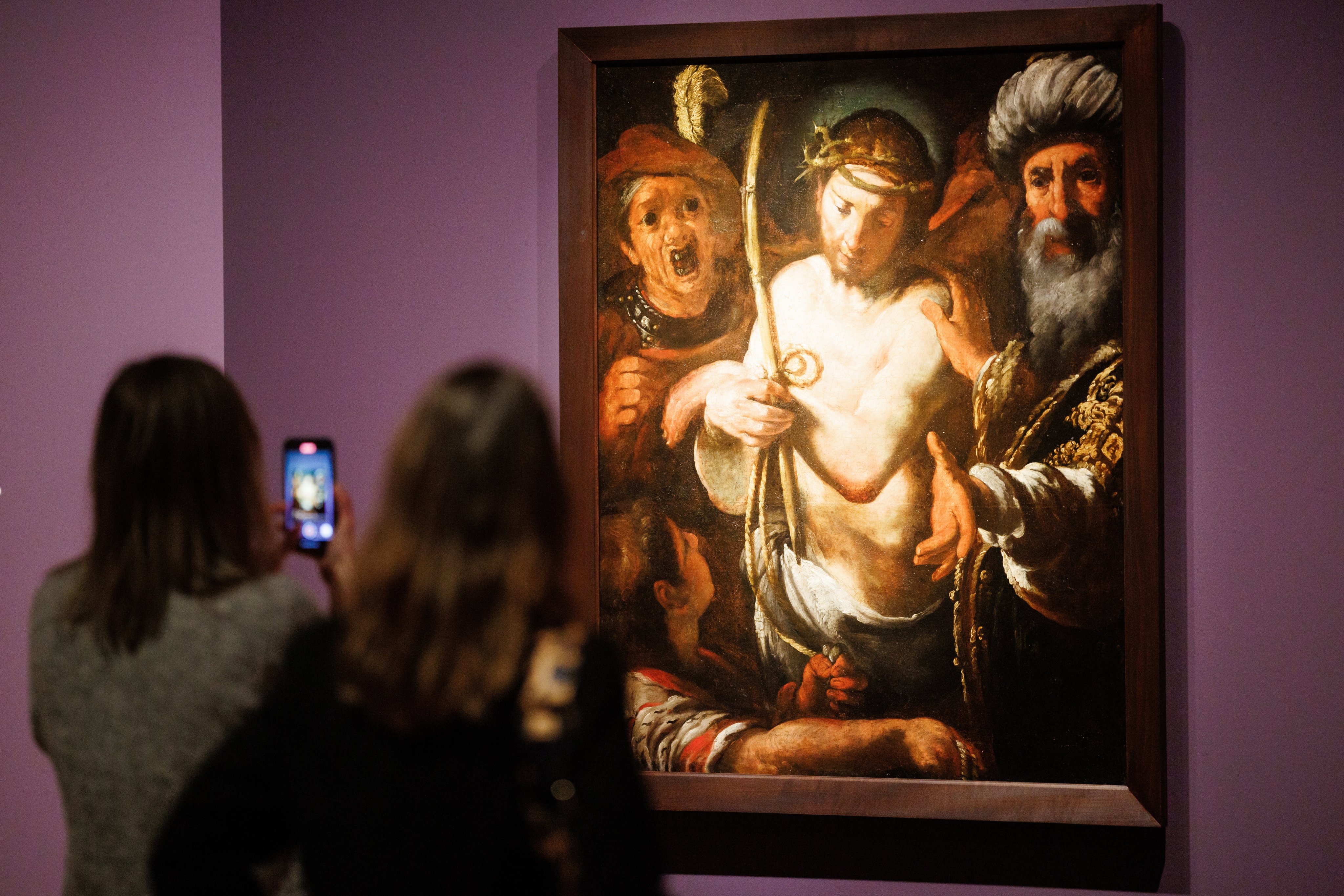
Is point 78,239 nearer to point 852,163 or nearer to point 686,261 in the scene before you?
point 686,261

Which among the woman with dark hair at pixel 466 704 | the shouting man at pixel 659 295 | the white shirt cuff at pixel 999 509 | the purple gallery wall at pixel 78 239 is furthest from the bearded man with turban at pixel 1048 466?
the purple gallery wall at pixel 78 239

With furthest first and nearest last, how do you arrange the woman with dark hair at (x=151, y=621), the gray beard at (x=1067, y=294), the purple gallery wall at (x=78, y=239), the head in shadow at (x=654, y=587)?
the purple gallery wall at (x=78, y=239) → the head in shadow at (x=654, y=587) → the gray beard at (x=1067, y=294) → the woman with dark hair at (x=151, y=621)

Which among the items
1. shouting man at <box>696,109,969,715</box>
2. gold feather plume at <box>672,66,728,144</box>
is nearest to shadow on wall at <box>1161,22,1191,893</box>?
shouting man at <box>696,109,969,715</box>

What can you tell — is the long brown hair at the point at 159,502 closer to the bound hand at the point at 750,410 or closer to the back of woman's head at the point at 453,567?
the back of woman's head at the point at 453,567

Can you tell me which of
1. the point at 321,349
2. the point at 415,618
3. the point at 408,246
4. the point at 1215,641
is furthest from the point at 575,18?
the point at 1215,641

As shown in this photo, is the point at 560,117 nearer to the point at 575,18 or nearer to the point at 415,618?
the point at 575,18

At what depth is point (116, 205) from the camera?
2.04 metres

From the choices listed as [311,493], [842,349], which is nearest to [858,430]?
[842,349]

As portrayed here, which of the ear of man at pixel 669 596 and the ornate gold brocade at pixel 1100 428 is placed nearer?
the ornate gold brocade at pixel 1100 428

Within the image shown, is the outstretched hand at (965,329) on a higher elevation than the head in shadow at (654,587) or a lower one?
higher

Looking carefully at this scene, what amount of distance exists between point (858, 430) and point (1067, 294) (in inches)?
20.0

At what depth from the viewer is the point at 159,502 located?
1073mm

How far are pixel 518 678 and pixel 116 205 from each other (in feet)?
6.01

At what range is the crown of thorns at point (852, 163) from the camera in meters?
1.80
